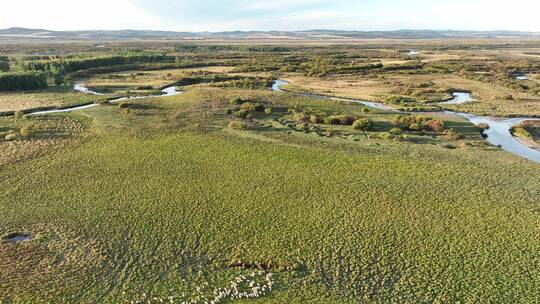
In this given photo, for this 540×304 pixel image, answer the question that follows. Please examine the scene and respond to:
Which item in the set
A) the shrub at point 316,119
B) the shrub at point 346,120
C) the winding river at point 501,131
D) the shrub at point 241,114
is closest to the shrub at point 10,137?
the shrub at point 241,114

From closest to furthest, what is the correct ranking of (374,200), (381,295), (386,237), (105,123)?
→ 1. (381,295)
2. (386,237)
3. (374,200)
4. (105,123)

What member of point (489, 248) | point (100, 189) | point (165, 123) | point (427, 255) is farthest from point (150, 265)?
point (165, 123)

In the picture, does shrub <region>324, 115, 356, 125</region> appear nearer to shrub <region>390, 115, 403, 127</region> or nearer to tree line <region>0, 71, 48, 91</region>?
shrub <region>390, 115, 403, 127</region>

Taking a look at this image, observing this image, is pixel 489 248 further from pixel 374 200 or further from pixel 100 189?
pixel 100 189

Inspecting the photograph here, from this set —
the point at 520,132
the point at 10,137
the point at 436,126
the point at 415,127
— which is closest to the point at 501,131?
the point at 520,132

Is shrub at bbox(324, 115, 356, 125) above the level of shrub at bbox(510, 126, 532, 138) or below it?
above

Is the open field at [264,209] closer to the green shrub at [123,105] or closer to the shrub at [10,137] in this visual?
the shrub at [10,137]

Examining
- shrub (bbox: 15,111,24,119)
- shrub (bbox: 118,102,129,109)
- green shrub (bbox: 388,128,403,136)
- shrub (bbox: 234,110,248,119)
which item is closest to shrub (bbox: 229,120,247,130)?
shrub (bbox: 234,110,248,119)

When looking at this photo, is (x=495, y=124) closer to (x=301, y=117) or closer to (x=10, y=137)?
(x=301, y=117)

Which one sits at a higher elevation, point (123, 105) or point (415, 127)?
point (123, 105)
